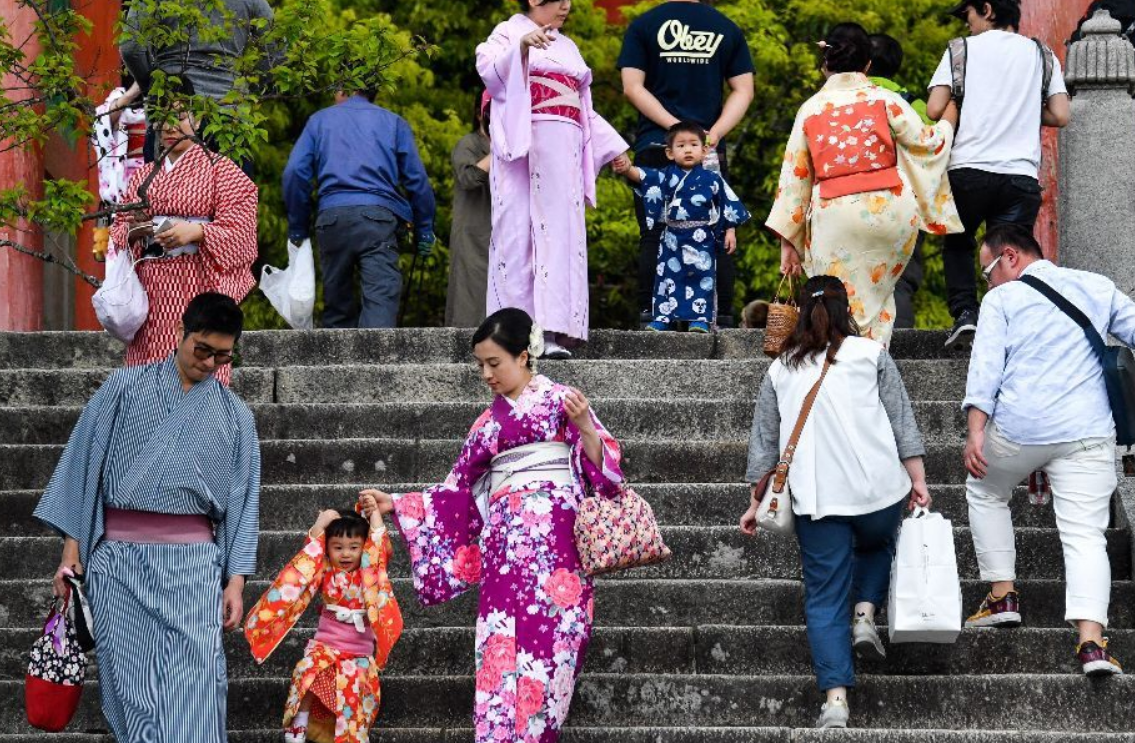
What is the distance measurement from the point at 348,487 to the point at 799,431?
2216 mm

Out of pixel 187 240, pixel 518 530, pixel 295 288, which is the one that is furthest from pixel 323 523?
pixel 295 288

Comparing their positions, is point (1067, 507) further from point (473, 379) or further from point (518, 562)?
point (473, 379)

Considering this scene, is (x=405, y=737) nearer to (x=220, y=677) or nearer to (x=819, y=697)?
(x=220, y=677)

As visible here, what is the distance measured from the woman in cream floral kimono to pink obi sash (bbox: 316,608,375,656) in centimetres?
309

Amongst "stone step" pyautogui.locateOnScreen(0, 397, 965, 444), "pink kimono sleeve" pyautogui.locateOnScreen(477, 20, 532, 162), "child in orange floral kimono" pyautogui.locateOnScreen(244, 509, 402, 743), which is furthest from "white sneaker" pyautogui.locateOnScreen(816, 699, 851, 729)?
"pink kimono sleeve" pyautogui.locateOnScreen(477, 20, 532, 162)

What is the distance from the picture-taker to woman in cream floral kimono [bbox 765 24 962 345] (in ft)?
32.7

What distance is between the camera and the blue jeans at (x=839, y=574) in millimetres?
7773

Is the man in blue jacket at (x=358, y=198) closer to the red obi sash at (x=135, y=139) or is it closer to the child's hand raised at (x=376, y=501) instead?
the red obi sash at (x=135, y=139)

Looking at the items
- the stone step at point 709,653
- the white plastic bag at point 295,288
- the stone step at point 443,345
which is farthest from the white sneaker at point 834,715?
the white plastic bag at point 295,288

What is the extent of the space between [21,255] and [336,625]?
7.99 metres

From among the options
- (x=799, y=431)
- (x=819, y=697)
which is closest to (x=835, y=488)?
(x=799, y=431)

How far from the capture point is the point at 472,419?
10008mm

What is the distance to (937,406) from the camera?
993 centimetres

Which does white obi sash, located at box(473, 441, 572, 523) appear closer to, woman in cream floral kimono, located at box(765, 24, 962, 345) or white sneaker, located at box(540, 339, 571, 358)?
woman in cream floral kimono, located at box(765, 24, 962, 345)
